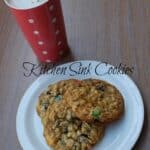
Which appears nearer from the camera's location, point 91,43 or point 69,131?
point 69,131

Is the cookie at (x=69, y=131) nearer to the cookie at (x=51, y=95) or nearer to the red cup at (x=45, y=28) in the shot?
the cookie at (x=51, y=95)

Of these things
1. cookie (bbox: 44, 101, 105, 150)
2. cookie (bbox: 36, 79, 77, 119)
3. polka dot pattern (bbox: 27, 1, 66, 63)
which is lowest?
cookie (bbox: 44, 101, 105, 150)

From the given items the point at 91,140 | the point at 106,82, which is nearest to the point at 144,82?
the point at 106,82

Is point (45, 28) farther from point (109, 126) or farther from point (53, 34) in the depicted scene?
point (109, 126)

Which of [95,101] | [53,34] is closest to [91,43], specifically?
[53,34]

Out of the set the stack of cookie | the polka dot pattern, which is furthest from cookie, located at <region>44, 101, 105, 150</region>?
the polka dot pattern

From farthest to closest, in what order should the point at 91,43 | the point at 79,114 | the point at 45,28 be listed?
the point at 91,43
the point at 45,28
the point at 79,114

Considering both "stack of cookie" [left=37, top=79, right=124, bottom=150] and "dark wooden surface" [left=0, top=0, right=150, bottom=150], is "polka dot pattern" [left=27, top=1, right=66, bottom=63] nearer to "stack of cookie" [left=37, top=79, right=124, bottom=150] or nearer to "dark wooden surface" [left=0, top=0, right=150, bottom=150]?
"dark wooden surface" [left=0, top=0, right=150, bottom=150]

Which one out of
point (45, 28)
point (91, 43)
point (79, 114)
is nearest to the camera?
point (79, 114)
